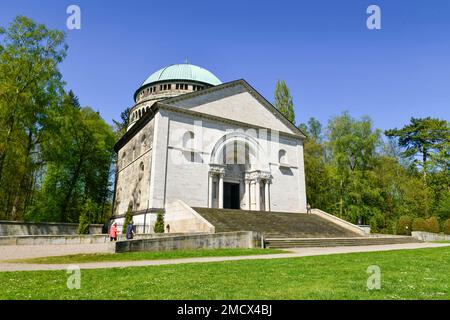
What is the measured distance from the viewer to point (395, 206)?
132 ft

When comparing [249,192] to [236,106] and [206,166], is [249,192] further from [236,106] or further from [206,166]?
[236,106]

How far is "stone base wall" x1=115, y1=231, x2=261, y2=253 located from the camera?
14000 millimetres

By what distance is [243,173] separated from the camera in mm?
33281

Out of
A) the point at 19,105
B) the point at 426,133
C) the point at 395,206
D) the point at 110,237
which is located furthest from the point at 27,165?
the point at 426,133

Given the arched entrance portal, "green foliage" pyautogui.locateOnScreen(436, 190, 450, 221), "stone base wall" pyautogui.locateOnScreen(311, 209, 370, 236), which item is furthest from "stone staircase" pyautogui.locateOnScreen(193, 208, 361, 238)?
"green foliage" pyautogui.locateOnScreen(436, 190, 450, 221)

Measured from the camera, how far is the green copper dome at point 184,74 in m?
44.7

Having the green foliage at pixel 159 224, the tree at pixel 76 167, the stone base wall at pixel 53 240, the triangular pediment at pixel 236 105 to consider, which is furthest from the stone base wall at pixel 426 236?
the tree at pixel 76 167

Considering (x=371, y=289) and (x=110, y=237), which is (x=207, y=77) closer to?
(x=110, y=237)

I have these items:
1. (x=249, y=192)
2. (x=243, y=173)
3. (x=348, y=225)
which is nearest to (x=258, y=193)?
(x=249, y=192)

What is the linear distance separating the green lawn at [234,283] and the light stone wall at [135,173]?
1911cm

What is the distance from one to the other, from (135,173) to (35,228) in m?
9.86

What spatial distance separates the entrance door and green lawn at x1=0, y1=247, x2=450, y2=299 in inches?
931

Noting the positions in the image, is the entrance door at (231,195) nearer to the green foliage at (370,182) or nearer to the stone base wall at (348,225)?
the stone base wall at (348,225)
